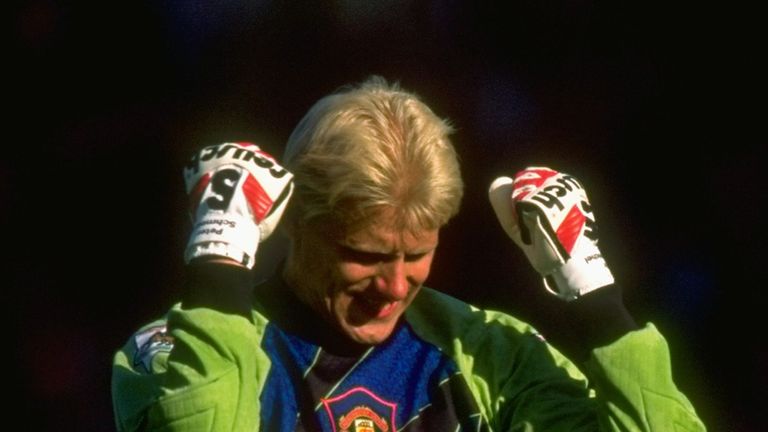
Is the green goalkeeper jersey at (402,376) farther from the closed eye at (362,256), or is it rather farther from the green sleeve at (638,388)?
the closed eye at (362,256)

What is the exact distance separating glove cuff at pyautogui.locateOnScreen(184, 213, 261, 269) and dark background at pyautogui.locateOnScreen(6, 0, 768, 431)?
1.20m

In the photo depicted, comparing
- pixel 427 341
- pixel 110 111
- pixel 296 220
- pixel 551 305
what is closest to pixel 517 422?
pixel 427 341

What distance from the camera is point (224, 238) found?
3.52m

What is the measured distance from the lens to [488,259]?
4785 mm

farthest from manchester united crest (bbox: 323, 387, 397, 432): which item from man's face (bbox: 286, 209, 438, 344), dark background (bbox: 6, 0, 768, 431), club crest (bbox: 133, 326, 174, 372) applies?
dark background (bbox: 6, 0, 768, 431)

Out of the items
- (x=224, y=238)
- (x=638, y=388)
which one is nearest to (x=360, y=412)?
(x=224, y=238)

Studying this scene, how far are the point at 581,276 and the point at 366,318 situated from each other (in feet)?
1.39

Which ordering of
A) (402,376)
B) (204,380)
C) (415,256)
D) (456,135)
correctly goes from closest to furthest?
1. (204,380)
2. (415,256)
3. (402,376)
4. (456,135)

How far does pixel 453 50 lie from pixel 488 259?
516mm

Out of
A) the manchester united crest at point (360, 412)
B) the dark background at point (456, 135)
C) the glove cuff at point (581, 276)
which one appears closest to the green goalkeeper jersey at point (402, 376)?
the manchester united crest at point (360, 412)

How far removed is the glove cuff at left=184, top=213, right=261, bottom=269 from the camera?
3520 millimetres

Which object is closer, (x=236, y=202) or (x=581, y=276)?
(x=236, y=202)

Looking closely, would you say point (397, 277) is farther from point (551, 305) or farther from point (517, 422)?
point (551, 305)

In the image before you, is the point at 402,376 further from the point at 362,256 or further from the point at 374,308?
the point at 362,256
